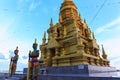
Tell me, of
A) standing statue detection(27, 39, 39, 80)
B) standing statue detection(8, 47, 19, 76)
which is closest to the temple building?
standing statue detection(8, 47, 19, 76)

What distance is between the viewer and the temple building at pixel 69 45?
11.8 metres

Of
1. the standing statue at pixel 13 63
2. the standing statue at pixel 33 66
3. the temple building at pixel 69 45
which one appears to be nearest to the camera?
the standing statue at pixel 33 66

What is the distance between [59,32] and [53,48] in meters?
2.49

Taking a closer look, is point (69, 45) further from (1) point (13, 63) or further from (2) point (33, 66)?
(1) point (13, 63)

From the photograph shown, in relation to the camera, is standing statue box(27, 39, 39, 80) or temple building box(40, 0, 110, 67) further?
temple building box(40, 0, 110, 67)

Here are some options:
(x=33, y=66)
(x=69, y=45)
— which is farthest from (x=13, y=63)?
(x=33, y=66)

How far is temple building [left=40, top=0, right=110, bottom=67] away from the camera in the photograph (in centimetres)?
1181

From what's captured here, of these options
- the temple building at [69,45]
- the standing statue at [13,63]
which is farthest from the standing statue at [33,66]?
the standing statue at [13,63]

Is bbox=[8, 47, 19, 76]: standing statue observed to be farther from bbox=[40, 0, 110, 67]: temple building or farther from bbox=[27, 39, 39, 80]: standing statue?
A: bbox=[27, 39, 39, 80]: standing statue

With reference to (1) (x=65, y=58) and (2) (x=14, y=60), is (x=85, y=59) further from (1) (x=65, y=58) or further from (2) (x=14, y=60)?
(2) (x=14, y=60)

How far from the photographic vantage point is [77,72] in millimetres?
9148

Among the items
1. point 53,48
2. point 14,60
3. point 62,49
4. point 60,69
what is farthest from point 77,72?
point 14,60

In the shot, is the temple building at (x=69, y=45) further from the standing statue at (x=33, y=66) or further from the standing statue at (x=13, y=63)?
the standing statue at (x=33, y=66)

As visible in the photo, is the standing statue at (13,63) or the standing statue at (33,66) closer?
the standing statue at (33,66)
